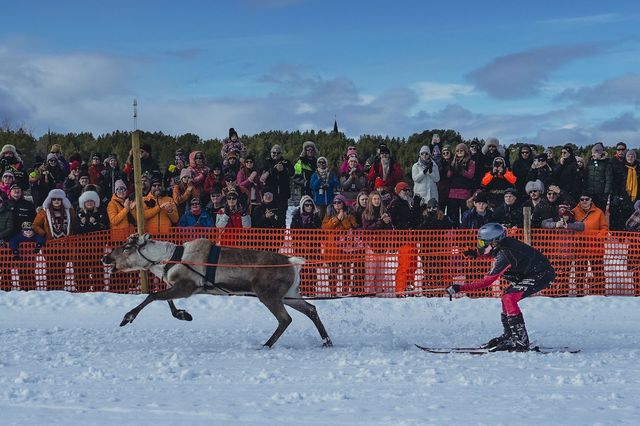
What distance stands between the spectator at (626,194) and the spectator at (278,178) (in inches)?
208

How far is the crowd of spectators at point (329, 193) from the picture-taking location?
1277 cm

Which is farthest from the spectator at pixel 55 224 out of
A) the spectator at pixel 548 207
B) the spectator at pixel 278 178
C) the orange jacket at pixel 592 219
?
the orange jacket at pixel 592 219

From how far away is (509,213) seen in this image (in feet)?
42.4

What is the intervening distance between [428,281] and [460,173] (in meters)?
2.28

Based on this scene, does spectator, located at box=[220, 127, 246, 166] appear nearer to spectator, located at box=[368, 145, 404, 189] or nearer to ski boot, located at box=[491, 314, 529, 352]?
spectator, located at box=[368, 145, 404, 189]

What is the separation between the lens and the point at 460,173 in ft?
45.8

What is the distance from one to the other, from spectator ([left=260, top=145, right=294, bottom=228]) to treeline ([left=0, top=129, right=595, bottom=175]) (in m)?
9.74

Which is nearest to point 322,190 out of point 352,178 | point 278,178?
point 352,178

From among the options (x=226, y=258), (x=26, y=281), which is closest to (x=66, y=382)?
(x=226, y=258)

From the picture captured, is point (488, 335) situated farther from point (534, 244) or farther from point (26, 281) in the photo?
point (26, 281)

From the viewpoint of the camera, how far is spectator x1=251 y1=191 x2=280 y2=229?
1309 cm

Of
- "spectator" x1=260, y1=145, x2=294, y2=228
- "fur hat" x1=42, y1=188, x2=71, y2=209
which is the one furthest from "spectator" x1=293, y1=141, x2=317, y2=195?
"fur hat" x1=42, y1=188, x2=71, y2=209

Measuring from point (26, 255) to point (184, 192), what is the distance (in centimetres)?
247

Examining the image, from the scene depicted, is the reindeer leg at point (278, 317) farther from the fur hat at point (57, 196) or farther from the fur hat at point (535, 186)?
the fur hat at point (535, 186)
